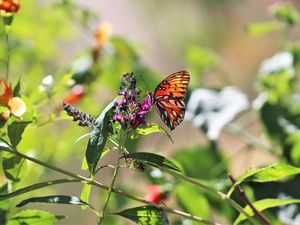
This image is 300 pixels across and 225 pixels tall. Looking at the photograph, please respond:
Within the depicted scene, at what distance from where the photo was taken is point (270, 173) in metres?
0.49

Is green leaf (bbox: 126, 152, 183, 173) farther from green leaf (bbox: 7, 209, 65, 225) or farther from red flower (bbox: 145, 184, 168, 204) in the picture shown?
red flower (bbox: 145, 184, 168, 204)

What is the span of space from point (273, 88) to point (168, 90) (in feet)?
1.28

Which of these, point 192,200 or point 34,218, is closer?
point 34,218

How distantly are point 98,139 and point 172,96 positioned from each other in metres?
0.06

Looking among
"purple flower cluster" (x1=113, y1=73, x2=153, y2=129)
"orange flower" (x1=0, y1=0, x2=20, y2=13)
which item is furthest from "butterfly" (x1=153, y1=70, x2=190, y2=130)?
"orange flower" (x1=0, y1=0, x2=20, y2=13)

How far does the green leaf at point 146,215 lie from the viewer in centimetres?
46

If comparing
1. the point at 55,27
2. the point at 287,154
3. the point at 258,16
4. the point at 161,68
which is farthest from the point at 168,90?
the point at 258,16

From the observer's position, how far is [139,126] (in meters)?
0.45

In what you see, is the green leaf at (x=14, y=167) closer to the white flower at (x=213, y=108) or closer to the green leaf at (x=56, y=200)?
the green leaf at (x=56, y=200)

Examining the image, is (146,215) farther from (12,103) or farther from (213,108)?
(213,108)

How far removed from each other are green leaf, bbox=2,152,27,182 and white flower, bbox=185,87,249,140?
283 millimetres

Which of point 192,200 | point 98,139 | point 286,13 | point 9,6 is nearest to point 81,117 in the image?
point 98,139

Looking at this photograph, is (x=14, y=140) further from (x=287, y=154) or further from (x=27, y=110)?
(x=287, y=154)

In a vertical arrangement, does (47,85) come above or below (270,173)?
above
